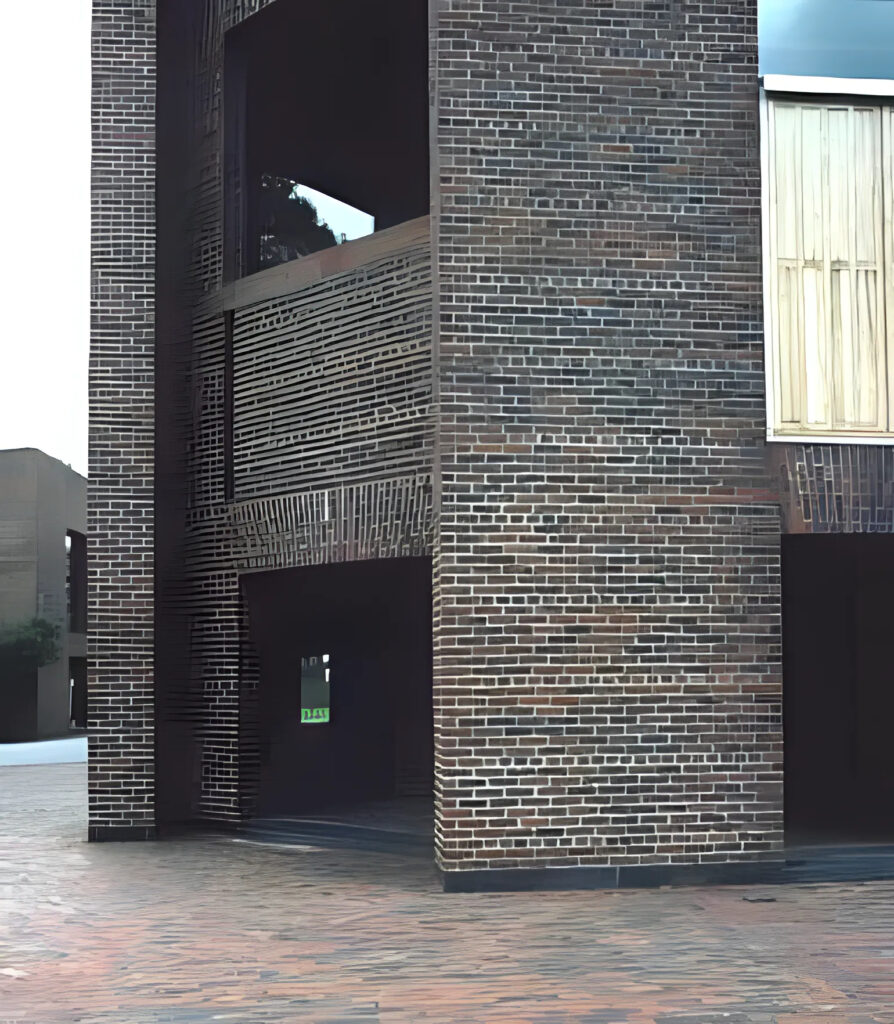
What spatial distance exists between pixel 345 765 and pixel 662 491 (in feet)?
25.3

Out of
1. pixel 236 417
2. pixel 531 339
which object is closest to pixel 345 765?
pixel 236 417

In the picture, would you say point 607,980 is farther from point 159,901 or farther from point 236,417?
point 236,417

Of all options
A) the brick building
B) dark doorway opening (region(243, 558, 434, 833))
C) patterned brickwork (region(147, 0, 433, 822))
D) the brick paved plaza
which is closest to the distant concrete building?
dark doorway opening (region(243, 558, 434, 833))

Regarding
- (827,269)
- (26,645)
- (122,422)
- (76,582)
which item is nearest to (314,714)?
(122,422)

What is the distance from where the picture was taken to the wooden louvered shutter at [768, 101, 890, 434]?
1135 cm

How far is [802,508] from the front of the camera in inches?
440

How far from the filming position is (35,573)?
39.4 metres

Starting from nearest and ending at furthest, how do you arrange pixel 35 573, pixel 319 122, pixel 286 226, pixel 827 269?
pixel 827 269
pixel 286 226
pixel 319 122
pixel 35 573

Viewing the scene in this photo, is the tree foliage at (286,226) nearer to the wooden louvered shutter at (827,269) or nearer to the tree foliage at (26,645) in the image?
A: the wooden louvered shutter at (827,269)

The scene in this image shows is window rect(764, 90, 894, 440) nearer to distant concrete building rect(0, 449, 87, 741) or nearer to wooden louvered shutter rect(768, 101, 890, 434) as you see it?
wooden louvered shutter rect(768, 101, 890, 434)

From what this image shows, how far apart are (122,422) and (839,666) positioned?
9073 millimetres

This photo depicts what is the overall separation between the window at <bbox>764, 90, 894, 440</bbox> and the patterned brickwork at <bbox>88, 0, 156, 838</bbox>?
257 inches

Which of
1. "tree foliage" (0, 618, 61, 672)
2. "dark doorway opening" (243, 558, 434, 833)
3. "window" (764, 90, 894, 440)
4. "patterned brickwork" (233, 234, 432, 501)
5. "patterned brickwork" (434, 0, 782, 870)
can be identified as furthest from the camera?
"tree foliage" (0, 618, 61, 672)

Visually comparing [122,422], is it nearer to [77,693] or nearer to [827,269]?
[827,269]
